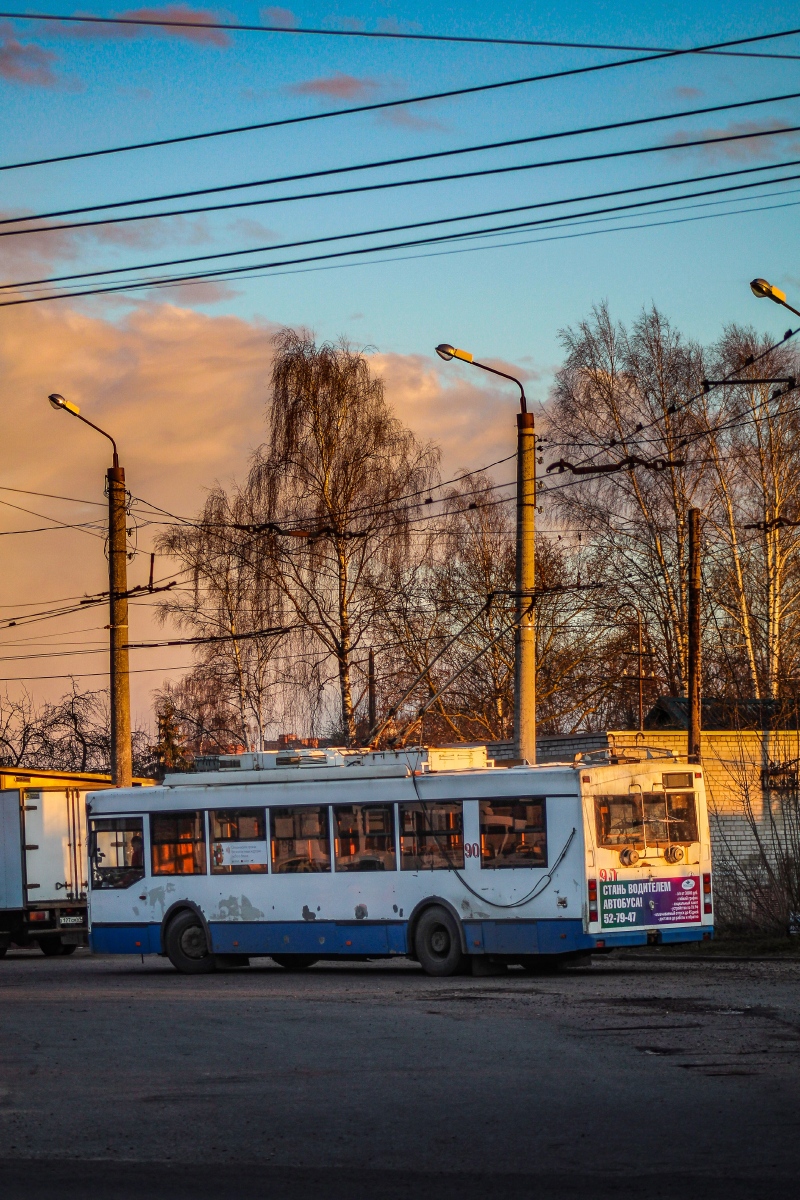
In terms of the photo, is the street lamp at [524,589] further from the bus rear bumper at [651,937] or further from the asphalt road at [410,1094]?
the asphalt road at [410,1094]

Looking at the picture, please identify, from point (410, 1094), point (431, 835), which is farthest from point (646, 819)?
point (410, 1094)

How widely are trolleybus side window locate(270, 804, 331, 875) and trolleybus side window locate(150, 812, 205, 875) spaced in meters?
1.34

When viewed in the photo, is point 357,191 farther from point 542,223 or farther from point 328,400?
point 328,400

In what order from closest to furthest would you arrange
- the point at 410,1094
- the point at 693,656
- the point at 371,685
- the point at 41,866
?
the point at 410,1094 < the point at 693,656 < the point at 41,866 < the point at 371,685

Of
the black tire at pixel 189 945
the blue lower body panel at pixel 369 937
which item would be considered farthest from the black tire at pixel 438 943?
the black tire at pixel 189 945

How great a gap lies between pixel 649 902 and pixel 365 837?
3.76m

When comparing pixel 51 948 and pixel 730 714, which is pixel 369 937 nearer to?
pixel 51 948

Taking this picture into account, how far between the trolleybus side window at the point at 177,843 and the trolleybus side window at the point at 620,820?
20.0ft

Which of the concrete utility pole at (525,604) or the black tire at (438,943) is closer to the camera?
the black tire at (438,943)

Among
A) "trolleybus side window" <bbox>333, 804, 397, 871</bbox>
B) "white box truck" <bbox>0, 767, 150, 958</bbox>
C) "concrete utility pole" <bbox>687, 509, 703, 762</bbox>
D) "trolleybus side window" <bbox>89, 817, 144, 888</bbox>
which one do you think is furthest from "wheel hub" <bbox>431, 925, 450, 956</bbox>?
"white box truck" <bbox>0, 767, 150, 958</bbox>

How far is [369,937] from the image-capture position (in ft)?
67.6

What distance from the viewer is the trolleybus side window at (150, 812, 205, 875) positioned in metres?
22.6

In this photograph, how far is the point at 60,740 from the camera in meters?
46.8

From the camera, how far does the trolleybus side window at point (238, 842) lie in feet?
72.0
